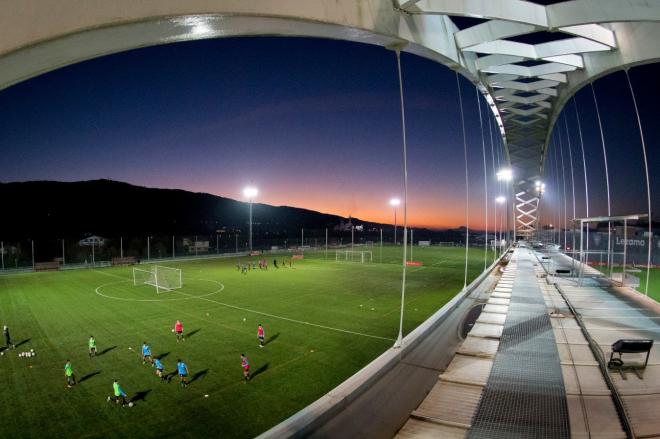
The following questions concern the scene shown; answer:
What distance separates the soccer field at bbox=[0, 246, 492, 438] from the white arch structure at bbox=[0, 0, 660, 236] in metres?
8.69

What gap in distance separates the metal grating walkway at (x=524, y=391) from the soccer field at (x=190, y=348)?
19.1 feet

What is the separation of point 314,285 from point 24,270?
103 ft

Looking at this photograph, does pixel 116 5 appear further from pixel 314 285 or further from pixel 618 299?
pixel 314 285

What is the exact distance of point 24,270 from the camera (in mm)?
39062

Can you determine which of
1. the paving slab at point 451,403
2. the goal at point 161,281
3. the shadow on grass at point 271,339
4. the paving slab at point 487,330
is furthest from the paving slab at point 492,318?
the goal at point 161,281

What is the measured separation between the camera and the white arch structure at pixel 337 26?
2.13 meters

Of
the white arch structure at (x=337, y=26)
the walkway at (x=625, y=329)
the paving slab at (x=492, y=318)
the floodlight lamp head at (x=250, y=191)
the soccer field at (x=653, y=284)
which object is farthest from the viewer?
the floodlight lamp head at (x=250, y=191)

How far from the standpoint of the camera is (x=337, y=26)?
4.79 metres

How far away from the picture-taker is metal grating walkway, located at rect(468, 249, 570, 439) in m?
4.49

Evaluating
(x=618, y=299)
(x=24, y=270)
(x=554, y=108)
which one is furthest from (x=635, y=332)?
(x=24, y=270)

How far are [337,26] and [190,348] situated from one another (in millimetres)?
13950

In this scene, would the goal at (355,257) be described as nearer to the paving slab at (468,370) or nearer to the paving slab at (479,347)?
the paving slab at (479,347)

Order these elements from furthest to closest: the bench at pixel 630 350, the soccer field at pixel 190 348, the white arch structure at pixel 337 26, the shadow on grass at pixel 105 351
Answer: the shadow on grass at pixel 105 351 < the soccer field at pixel 190 348 < the bench at pixel 630 350 < the white arch structure at pixel 337 26

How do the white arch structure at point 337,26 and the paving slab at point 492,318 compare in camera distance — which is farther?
the paving slab at point 492,318
